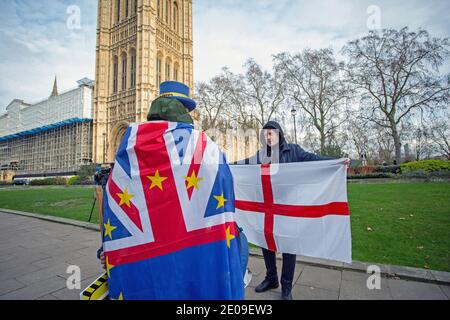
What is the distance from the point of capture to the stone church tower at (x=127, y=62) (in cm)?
3984

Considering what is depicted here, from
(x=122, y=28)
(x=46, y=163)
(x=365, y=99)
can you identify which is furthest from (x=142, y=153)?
(x=46, y=163)

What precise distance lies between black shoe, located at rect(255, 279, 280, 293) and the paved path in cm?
6

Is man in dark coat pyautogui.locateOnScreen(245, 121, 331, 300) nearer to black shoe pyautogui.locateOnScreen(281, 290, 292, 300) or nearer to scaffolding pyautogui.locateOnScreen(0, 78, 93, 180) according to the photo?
black shoe pyautogui.locateOnScreen(281, 290, 292, 300)

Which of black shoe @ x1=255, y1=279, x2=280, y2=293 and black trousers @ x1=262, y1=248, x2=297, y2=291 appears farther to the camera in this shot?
black shoe @ x1=255, y1=279, x2=280, y2=293

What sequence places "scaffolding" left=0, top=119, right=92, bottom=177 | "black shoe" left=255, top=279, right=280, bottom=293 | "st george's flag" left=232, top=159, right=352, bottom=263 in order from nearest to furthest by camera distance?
"st george's flag" left=232, top=159, right=352, bottom=263
"black shoe" left=255, top=279, right=280, bottom=293
"scaffolding" left=0, top=119, right=92, bottom=177

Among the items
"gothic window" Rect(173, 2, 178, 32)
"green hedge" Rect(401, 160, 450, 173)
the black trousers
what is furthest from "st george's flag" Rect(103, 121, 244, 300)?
"gothic window" Rect(173, 2, 178, 32)

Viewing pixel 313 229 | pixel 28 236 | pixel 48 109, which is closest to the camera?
pixel 313 229

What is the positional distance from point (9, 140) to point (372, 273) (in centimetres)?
9104

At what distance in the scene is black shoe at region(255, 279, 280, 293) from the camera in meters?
2.81

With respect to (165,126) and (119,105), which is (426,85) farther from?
(119,105)

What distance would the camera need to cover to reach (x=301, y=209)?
9.54ft

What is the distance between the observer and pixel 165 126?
1441 millimetres

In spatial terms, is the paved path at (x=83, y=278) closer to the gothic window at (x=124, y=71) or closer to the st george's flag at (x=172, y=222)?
the st george's flag at (x=172, y=222)

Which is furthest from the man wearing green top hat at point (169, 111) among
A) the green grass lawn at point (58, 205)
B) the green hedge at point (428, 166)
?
the green hedge at point (428, 166)
